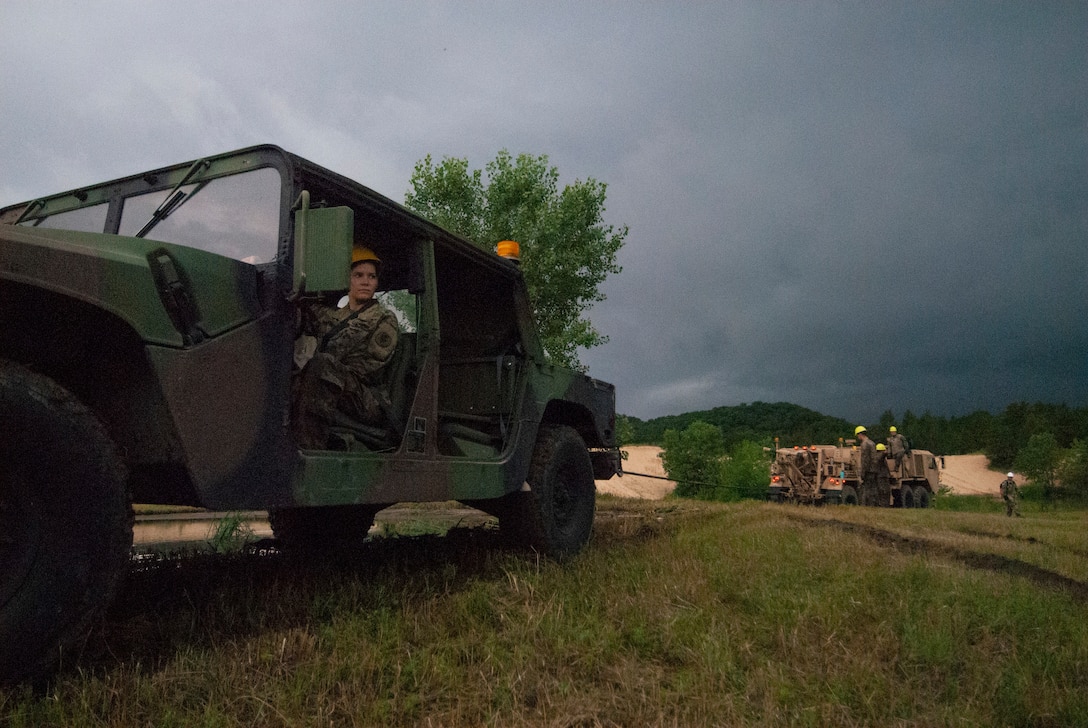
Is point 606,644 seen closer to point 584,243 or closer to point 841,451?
point 841,451

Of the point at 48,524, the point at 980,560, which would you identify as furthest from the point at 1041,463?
the point at 48,524

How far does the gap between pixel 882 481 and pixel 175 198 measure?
17.6 metres

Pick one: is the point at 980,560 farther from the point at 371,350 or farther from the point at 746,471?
the point at 746,471

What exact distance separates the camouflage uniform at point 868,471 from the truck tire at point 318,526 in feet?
42.2

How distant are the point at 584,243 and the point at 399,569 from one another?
20638 mm

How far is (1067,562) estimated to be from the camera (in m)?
5.62

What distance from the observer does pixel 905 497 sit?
65.6ft

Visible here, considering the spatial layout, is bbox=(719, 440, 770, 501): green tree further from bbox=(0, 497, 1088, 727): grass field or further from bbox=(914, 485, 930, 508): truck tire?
bbox=(0, 497, 1088, 727): grass field

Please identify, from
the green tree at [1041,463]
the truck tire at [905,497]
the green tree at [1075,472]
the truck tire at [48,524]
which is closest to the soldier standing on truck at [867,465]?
the truck tire at [905,497]

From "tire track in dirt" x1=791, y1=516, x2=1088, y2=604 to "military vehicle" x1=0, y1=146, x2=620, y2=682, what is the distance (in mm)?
2939

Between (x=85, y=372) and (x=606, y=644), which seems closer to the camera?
(x=85, y=372)

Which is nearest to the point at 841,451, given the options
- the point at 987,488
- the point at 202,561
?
the point at 202,561

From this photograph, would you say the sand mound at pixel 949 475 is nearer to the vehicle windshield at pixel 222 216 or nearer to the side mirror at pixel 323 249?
the vehicle windshield at pixel 222 216

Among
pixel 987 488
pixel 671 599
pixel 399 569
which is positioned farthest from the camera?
pixel 987 488
